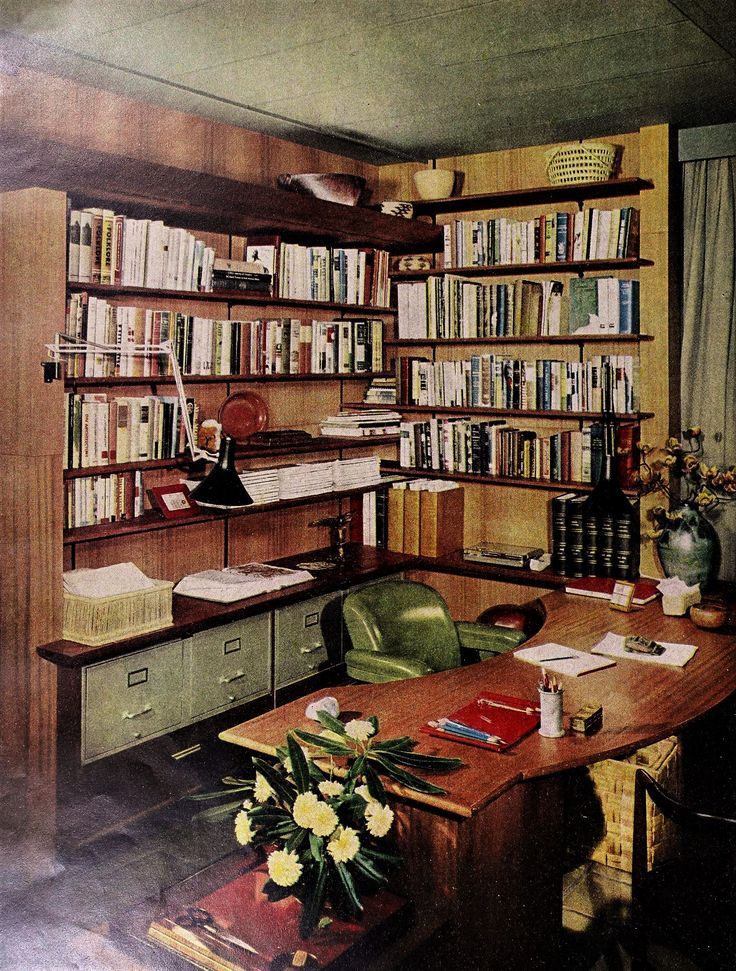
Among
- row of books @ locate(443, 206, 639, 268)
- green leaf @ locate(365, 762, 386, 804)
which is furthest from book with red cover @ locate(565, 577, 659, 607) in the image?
green leaf @ locate(365, 762, 386, 804)

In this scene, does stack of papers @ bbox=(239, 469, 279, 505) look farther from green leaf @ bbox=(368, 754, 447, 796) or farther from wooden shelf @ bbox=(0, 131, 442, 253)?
green leaf @ bbox=(368, 754, 447, 796)

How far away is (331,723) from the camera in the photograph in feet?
7.93

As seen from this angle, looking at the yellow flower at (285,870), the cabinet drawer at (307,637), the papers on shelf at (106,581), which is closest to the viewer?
the yellow flower at (285,870)

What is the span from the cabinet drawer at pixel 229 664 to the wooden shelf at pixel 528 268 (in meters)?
2.05

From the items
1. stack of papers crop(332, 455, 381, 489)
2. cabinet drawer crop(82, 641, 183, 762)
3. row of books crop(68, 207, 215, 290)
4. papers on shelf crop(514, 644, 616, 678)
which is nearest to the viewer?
papers on shelf crop(514, 644, 616, 678)

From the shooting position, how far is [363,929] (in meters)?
2.12

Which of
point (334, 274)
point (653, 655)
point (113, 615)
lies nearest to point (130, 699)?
point (113, 615)

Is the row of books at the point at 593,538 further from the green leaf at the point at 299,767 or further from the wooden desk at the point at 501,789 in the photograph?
the green leaf at the point at 299,767

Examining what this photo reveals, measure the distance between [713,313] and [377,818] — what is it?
330 cm

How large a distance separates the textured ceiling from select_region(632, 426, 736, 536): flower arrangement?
4.82 feet

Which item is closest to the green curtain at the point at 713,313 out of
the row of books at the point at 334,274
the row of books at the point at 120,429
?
the row of books at the point at 334,274

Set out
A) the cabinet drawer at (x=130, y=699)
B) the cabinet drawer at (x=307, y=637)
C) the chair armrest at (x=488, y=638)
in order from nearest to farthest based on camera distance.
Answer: the cabinet drawer at (x=130, y=699), the chair armrest at (x=488, y=638), the cabinet drawer at (x=307, y=637)

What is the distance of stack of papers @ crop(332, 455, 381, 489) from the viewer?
480cm

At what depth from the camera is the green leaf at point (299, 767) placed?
216cm
